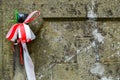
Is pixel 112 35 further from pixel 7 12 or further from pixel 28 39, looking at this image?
pixel 7 12

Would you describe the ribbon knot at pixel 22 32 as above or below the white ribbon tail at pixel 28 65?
above

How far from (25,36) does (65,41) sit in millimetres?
365

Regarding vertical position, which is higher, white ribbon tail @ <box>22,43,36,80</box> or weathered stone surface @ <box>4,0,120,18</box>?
weathered stone surface @ <box>4,0,120,18</box>

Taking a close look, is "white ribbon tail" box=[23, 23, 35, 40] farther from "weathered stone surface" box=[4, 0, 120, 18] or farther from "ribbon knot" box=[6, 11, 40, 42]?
"weathered stone surface" box=[4, 0, 120, 18]

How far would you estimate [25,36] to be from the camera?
2.72 m

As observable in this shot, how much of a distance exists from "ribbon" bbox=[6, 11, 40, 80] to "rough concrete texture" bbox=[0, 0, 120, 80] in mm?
69

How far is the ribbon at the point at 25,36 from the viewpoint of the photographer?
2721 millimetres

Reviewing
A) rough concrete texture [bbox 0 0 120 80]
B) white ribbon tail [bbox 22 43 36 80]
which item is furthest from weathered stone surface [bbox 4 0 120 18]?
white ribbon tail [bbox 22 43 36 80]

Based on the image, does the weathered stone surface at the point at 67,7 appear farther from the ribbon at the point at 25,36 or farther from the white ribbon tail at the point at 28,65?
the white ribbon tail at the point at 28,65

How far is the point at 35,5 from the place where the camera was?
9.35 feet

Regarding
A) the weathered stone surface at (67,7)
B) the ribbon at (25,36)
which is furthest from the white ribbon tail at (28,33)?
the weathered stone surface at (67,7)

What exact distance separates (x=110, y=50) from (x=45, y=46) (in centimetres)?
57

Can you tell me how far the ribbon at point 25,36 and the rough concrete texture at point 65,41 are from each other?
0.23 feet

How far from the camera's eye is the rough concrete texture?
2.84m
